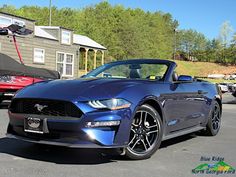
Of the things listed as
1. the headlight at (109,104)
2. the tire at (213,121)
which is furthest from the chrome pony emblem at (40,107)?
the tire at (213,121)

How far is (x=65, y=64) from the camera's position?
31.9 meters

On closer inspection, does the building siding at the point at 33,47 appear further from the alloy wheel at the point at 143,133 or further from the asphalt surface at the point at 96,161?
the alloy wheel at the point at 143,133

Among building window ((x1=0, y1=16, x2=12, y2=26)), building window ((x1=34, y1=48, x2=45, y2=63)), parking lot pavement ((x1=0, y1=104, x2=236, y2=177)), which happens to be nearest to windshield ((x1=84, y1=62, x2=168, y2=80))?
parking lot pavement ((x1=0, y1=104, x2=236, y2=177))

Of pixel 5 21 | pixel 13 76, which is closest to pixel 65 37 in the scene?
pixel 5 21

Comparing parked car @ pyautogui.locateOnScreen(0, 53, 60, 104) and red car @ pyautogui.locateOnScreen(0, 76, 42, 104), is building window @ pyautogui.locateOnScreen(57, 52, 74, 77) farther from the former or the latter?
red car @ pyautogui.locateOnScreen(0, 76, 42, 104)

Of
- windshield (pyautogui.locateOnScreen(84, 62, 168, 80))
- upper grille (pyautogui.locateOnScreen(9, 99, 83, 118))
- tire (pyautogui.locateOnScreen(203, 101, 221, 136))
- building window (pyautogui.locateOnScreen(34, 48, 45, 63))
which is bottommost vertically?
tire (pyautogui.locateOnScreen(203, 101, 221, 136))

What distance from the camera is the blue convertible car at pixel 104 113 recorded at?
4703 millimetres

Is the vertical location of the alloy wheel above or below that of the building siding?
below

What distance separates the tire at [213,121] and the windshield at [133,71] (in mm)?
1742

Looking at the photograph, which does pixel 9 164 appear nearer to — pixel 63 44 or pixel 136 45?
pixel 63 44

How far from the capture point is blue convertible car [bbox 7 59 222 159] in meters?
4.70

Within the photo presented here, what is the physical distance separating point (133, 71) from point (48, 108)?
1956 millimetres

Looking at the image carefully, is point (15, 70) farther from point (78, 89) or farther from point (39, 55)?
point (39, 55)

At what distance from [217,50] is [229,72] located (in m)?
20.6
